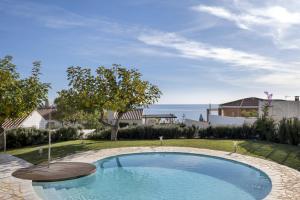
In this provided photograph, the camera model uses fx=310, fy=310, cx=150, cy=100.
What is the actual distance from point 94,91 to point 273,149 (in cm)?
1292

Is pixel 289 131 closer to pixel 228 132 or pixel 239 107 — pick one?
pixel 228 132

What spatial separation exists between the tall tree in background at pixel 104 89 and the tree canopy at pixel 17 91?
14.0 feet

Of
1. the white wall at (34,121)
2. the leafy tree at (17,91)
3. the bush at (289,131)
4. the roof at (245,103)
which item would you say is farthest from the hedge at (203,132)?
the roof at (245,103)

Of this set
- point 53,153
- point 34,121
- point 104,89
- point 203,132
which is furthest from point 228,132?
point 34,121

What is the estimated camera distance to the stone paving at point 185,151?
1055 cm

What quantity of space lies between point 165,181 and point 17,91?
9.77 m

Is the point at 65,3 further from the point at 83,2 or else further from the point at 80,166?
the point at 80,166

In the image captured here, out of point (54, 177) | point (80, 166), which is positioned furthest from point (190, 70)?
point (54, 177)

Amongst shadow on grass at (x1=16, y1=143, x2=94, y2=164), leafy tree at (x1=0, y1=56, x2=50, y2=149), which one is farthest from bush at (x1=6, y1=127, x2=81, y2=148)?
leafy tree at (x1=0, y1=56, x2=50, y2=149)

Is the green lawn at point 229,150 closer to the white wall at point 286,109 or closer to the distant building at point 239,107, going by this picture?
the white wall at point 286,109

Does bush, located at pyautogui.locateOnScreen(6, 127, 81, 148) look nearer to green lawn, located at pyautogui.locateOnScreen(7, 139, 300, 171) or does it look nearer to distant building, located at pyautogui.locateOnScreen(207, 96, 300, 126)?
green lawn, located at pyautogui.locateOnScreen(7, 139, 300, 171)

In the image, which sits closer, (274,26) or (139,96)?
(274,26)

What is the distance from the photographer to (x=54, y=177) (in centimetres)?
1267

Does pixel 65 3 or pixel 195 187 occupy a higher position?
pixel 65 3
